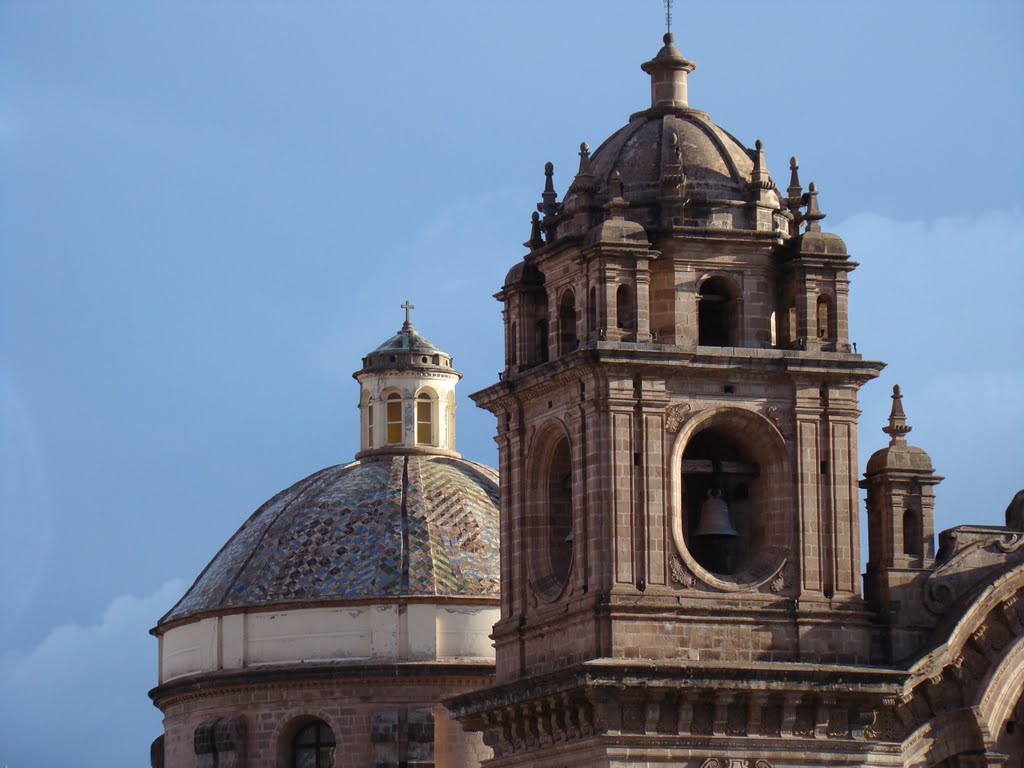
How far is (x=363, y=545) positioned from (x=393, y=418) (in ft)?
18.2

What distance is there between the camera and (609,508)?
61.3 metres

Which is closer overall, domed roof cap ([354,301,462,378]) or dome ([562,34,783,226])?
dome ([562,34,783,226])

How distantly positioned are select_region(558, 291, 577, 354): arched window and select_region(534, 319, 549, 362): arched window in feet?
3.68

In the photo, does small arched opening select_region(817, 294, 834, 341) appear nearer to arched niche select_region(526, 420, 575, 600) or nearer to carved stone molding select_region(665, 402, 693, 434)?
carved stone molding select_region(665, 402, 693, 434)

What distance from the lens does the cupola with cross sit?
8356 centimetres

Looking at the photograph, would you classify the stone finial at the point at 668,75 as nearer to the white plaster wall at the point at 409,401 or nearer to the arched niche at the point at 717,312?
the arched niche at the point at 717,312

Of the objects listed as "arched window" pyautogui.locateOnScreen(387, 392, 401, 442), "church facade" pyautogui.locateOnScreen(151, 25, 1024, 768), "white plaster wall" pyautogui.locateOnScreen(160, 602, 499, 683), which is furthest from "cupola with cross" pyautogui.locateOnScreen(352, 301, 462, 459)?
"church facade" pyautogui.locateOnScreen(151, 25, 1024, 768)

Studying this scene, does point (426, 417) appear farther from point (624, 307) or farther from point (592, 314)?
point (624, 307)

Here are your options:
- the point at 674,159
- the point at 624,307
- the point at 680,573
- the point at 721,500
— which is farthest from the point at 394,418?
the point at 680,573

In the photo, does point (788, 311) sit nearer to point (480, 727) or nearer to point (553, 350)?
point (553, 350)

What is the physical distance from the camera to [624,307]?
62.3 meters

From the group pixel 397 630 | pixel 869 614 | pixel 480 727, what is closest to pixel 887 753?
pixel 869 614

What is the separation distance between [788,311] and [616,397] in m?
3.64

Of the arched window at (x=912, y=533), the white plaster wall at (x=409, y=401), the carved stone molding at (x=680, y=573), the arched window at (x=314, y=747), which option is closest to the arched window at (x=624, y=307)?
the carved stone molding at (x=680, y=573)
